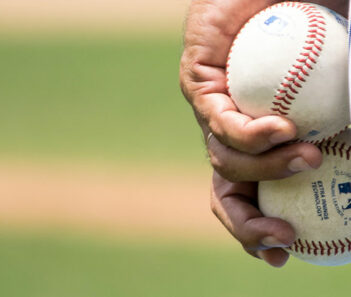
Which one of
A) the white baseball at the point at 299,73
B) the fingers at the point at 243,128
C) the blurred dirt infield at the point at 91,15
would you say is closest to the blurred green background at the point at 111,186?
the blurred dirt infield at the point at 91,15

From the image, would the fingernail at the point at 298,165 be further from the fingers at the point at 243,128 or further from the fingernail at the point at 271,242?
the fingernail at the point at 271,242

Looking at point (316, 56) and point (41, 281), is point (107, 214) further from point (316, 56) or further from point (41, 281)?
point (316, 56)

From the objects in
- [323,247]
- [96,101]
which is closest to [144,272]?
[323,247]

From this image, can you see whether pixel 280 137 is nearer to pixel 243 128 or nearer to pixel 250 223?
pixel 243 128

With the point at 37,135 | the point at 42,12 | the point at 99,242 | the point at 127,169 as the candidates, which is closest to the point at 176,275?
the point at 99,242

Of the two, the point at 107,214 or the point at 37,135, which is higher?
the point at 37,135

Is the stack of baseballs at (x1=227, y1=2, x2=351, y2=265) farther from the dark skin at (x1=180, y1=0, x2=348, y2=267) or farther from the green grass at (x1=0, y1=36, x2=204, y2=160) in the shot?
the green grass at (x1=0, y1=36, x2=204, y2=160)

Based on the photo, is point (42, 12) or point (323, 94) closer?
point (323, 94)
